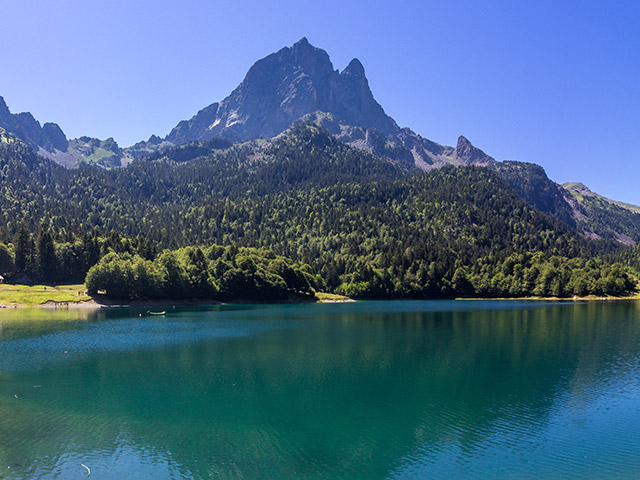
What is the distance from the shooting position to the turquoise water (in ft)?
102

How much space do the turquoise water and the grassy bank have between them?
65.1m

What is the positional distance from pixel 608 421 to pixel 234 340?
57983mm

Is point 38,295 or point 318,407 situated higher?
point 38,295

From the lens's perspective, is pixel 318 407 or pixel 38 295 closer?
pixel 318 407

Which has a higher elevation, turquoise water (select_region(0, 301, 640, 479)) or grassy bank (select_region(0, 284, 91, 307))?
grassy bank (select_region(0, 284, 91, 307))

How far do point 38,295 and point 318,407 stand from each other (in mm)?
134965

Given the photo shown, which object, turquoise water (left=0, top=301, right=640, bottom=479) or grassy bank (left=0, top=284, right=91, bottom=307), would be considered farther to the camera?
grassy bank (left=0, top=284, right=91, bottom=307)

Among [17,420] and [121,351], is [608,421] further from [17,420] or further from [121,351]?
[121,351]

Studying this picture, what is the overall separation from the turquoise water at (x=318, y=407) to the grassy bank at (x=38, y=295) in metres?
65.1

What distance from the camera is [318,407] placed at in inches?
1700

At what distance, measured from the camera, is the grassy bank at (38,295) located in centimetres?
13712

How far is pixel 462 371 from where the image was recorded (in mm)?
58000

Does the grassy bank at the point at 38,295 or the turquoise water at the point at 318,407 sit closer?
the turquoise water at the point at 318,407

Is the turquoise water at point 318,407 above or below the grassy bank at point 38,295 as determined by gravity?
below
